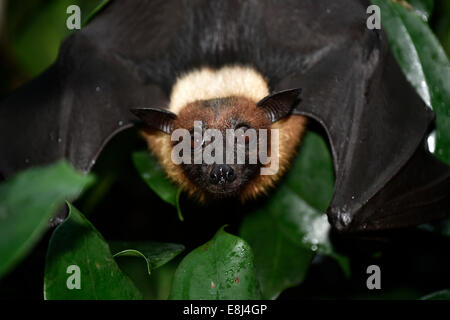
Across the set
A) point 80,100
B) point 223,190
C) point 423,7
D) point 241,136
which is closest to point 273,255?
point 223,190

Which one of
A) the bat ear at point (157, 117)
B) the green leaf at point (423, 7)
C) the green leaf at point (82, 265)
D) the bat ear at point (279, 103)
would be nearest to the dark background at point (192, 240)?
the green leaf at point (423, 7)

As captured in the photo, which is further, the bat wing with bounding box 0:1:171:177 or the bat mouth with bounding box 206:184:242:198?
the bat wing with bounding box 0:1:171:177

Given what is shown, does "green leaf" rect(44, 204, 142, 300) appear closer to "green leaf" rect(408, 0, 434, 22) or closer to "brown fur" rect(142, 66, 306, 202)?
"brown fur" rect(142, 66, 306, 202)

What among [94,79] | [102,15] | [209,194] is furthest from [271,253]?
[102,15]

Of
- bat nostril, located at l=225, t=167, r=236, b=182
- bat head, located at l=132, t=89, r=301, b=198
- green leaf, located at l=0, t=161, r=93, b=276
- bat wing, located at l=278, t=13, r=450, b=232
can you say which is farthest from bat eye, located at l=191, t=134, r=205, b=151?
green leaf, located at l=0, t=161, r=93, b=276

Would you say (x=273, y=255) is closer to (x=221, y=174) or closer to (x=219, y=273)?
(x=221, y=174)

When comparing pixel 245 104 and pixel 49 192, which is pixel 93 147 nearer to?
pixel 245 104
